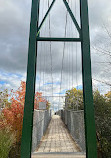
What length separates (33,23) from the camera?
2418mm

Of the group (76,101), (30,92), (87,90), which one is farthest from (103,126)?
(30,92)

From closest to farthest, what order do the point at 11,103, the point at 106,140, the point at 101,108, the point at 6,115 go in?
the point at 106,140, the point at 101,108, the point at 6,115, the point at 11,103

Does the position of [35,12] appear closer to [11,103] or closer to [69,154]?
[69,154]

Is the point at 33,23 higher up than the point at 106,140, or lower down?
higher up

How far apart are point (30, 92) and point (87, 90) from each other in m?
0.88

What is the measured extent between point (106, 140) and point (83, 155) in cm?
174

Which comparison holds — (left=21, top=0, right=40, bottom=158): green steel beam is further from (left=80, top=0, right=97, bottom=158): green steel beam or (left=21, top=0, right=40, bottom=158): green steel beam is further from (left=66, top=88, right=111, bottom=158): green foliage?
(left=66, top=88, right=111, bottom=158): green foliage

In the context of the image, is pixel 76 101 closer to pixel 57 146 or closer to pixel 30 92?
pixel 57 146

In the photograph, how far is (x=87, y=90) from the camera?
2.19m

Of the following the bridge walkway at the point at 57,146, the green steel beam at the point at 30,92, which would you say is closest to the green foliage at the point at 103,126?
the bridge walkway at the point at 57,146

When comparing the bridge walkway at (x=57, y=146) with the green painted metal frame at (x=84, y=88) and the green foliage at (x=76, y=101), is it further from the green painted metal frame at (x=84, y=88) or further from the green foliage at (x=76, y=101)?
the green foliage at (x=76, y=101)

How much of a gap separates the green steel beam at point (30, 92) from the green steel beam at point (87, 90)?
2.62ft

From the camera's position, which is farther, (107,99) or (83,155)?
(107,99)

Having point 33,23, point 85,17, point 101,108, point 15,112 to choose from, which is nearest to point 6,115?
point 15,112
